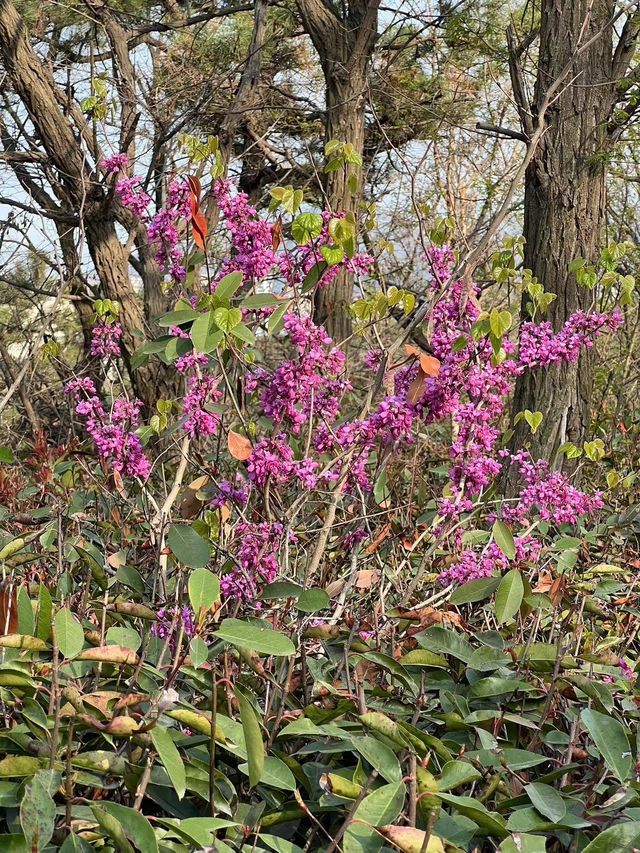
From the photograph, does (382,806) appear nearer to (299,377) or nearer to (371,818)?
(371,818)

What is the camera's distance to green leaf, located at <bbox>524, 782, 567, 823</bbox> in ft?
3.67

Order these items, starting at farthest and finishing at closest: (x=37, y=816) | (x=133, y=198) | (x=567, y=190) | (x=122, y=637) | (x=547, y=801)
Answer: (x=567, y=190)
(x=133, y=198)
(x=122, y=637)
(x=547, y=801)
(x=37, y=816)

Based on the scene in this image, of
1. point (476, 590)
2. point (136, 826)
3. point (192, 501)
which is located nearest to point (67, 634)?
point (136, 826)

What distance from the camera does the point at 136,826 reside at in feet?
3.09

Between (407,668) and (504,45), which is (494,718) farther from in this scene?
(504,45)

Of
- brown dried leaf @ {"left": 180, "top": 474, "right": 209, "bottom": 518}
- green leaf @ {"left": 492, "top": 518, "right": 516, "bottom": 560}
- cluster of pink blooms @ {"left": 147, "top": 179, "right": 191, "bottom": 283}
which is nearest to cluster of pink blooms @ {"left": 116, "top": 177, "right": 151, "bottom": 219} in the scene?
cluster of pink blooms @ {"left": 147, "top": 179, "right": 191, "bottom": 283}

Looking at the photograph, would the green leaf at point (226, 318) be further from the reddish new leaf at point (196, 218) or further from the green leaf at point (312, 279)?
the green leaf at point (312, 279)

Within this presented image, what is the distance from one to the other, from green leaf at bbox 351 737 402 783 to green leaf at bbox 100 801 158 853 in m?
0.26

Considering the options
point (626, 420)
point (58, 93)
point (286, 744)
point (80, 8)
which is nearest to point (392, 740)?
point (286, 744)

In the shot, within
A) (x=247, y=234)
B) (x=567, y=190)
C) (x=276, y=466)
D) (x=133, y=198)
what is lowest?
(x=276, y=466)

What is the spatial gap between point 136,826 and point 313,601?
522mm

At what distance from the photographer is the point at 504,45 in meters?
7.48

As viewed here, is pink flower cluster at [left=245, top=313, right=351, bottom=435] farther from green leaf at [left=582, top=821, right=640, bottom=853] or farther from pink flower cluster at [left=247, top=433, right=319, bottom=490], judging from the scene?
green leaf at [left=582, top=821, right=640, bottom=853]

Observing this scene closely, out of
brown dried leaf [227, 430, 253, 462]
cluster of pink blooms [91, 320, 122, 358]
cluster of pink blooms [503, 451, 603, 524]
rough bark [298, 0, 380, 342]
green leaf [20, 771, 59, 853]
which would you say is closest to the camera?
green leaf [20, 771, 59, 853]
